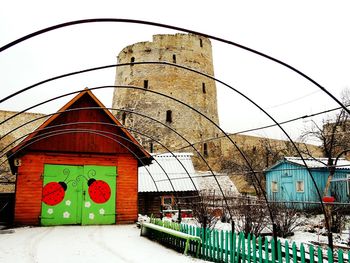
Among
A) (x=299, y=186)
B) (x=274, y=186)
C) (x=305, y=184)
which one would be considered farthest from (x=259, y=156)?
(x=305, y=184)

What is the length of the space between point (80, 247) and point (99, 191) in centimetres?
516

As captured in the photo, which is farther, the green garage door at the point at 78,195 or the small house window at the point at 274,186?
the small house window at the point at 274,186

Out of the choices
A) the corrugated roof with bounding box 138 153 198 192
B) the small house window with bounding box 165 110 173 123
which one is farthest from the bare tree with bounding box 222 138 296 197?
the corrugated roof with bounding box 138 153 198 192

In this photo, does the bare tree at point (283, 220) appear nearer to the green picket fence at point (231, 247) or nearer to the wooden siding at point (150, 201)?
the green picket fence at point (231, 247)

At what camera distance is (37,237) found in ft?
30.6

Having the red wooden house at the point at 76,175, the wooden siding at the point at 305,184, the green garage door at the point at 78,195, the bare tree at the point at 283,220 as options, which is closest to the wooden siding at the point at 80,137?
the red wooden house at the point at 76,175

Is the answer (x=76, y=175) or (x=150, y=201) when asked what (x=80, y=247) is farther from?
(x=150, y=201)

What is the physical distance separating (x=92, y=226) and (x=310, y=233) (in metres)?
9.54

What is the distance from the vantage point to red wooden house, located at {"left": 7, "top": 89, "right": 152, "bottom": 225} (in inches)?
474

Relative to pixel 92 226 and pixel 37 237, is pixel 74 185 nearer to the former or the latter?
pixel 92 226

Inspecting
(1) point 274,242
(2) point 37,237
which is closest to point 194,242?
(1) point 274,242

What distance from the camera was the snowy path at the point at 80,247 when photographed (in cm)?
675

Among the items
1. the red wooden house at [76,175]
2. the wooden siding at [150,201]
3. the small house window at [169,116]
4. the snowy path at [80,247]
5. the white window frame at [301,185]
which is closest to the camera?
the snowy path at [80,247]

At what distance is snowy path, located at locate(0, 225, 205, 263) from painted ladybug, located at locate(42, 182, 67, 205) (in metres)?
1.46
